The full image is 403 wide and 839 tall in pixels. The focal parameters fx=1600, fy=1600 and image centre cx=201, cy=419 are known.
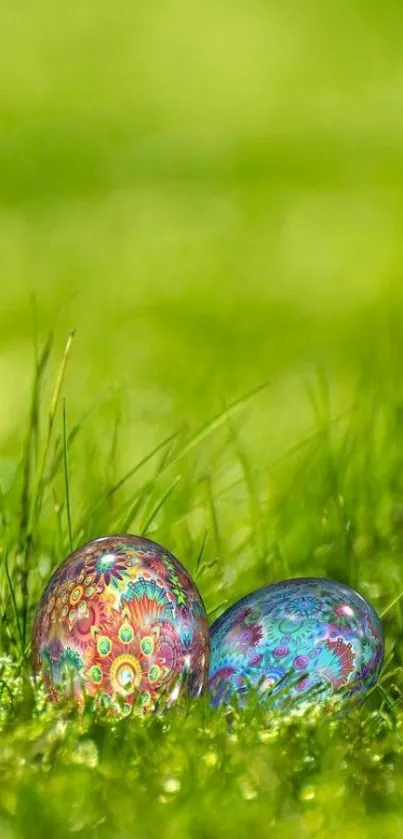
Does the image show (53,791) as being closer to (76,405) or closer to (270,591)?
(270,591)

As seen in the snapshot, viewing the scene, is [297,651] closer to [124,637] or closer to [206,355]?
[124,637]

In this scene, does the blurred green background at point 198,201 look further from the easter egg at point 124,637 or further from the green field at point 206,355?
the easter egg at point 124,637

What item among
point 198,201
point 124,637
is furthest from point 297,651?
point 198,201

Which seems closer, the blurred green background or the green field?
the green field

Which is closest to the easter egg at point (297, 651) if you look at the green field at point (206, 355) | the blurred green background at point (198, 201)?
the green field at point (206, 355)

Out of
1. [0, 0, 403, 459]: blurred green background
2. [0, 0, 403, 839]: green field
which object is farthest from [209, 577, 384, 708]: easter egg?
[0, 0, 403, 459]: blurred green background

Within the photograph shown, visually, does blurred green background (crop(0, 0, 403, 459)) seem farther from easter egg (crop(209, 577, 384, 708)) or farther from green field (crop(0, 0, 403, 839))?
easter egg (crop(209, 577, 384, 708))

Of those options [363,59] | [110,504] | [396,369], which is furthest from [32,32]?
[110,504]
